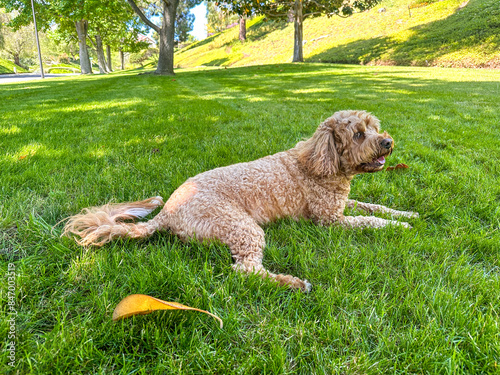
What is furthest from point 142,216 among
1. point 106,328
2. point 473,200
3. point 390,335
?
point 473,200

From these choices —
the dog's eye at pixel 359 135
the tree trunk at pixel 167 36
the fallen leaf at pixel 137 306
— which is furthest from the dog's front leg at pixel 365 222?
the tree trunk at pixel 167 36

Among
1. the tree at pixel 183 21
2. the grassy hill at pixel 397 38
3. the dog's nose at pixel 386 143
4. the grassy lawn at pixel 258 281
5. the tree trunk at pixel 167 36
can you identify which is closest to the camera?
the grassy lawn at pixel 258 281

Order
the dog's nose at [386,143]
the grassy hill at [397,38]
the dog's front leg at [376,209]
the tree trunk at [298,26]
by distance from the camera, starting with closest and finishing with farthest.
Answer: the dog's nose at [386,143]
the dog's front leg at [376,209]
the grassy hill at [397,38]
the tree trunk at [298,26]

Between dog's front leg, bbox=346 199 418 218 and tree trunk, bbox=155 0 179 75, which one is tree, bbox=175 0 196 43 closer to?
tree trunk, bbox=155 0 179 75

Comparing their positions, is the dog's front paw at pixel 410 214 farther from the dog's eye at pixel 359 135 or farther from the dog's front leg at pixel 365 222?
the dog's eye at pixel 359 135

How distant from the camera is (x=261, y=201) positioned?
276cm

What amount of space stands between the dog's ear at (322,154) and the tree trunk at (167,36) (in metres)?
21.2

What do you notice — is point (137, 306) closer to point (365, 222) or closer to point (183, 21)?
point (365, 222)

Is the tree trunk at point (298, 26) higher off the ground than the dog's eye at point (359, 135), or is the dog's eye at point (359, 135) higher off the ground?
the tree trunk at point (298, 26)

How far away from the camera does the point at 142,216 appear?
8.95 ft

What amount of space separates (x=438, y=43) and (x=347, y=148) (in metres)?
29.9

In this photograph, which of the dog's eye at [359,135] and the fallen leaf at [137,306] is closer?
the fallen leaf at [137,306]

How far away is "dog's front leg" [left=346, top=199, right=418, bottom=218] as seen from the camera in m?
3.00

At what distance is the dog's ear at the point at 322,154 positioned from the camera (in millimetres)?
2939
